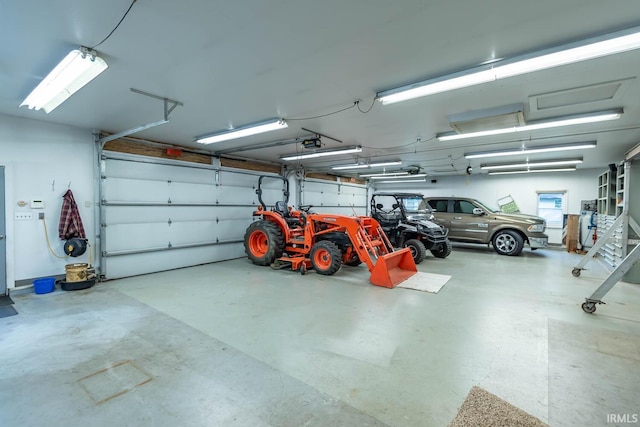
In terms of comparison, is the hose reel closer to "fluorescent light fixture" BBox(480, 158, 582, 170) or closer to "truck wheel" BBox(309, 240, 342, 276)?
"truck wheel" BBox(309, 240, 342, 276)

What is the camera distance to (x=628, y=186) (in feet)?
16.9

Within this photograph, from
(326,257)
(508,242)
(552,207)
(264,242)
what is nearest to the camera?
(326,257)

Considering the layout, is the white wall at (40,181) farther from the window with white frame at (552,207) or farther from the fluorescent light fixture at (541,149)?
the window with white frame at (552,207)

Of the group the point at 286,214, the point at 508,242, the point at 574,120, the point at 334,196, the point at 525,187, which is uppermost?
the point at 574,120

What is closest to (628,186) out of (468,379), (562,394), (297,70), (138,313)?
(562,394)

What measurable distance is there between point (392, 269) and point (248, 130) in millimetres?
3715

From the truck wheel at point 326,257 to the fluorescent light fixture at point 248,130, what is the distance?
2366 mm

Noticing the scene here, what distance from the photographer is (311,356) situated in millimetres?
2592

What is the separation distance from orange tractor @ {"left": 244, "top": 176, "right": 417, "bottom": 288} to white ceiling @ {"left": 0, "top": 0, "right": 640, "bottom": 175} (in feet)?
6.85

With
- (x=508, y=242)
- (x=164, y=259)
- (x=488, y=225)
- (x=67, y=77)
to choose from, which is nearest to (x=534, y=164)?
(x=488, y=225)

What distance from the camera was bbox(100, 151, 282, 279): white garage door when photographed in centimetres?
542

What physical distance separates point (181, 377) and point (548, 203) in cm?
1258

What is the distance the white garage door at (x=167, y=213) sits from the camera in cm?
542

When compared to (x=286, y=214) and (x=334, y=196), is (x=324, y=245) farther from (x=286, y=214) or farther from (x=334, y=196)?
(x=334, y=196)
